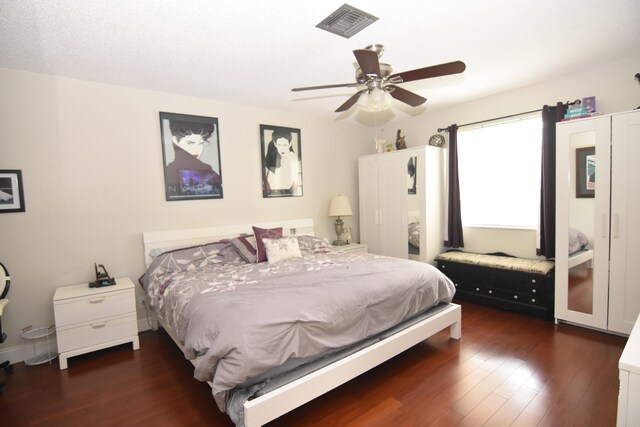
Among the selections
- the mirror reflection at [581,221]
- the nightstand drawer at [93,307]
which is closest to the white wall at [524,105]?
the mirror reflection at [581,221]

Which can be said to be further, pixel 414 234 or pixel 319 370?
pixel 414 234

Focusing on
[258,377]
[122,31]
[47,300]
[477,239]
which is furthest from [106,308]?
[477,239]

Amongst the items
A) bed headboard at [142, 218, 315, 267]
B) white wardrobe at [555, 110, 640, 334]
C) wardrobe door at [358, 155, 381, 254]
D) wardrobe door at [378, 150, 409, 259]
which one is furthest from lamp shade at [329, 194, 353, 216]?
white wardrobe at [555, 110, 640, 334]

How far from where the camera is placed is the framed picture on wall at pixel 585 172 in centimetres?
291

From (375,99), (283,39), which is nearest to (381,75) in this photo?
(375,99)

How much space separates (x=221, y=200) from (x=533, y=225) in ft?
12.2

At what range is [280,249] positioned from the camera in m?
3.40

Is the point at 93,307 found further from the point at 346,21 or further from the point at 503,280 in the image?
the point at 503,280

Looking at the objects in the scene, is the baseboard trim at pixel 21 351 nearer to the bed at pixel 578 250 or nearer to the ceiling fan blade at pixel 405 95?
the ceiling fan blade at pixel 405 95

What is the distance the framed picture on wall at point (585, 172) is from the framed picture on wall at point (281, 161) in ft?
10.2

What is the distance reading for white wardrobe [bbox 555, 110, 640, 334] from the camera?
2730 mm

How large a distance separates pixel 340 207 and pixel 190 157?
2.10m

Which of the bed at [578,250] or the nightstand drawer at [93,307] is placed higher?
the bed at [578,250]

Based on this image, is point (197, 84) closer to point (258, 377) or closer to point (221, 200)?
point (221, 200)
